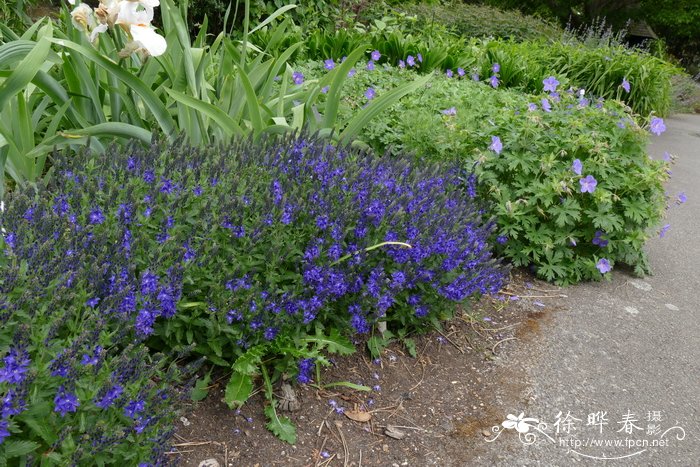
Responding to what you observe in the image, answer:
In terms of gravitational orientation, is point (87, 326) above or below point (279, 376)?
above

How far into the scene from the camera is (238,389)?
6.28 feet

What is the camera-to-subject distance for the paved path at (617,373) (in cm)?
215

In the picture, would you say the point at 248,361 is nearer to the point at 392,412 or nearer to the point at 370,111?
the point at 392,412

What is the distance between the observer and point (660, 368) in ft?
8.77

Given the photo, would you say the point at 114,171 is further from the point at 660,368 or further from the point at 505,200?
the point at 660,368

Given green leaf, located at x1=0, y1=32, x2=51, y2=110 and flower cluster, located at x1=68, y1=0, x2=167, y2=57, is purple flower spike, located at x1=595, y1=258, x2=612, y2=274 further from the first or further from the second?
green leaf, located at x1=0, y1=32, x2=51, y2=110

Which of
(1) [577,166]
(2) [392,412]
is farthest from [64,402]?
(1) [577,166]

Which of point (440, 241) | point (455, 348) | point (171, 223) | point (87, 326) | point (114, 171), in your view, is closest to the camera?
point (87, 326)

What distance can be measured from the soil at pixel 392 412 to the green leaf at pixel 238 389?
0.32ft

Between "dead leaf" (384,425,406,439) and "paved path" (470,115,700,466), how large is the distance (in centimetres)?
25

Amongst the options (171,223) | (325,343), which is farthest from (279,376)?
(171,223)

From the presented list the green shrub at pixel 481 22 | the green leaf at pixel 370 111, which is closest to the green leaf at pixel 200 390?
the green leaf at pixel 370 111

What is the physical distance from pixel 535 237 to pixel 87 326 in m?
2.40

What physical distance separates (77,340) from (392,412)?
1206 mm
